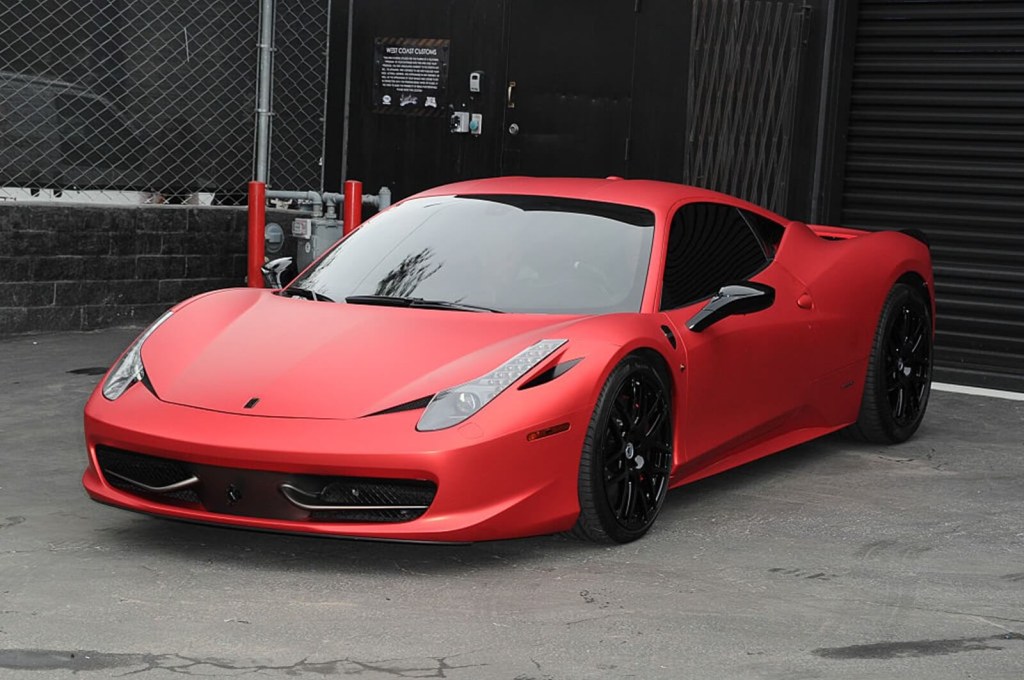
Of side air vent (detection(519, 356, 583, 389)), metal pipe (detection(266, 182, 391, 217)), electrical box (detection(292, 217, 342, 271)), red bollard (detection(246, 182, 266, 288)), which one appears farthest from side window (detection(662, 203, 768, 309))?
metal pipe (detection(266, 182, 391, 217))

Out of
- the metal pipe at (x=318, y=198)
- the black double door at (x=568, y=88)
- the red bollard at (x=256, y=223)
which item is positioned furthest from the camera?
the black double door at (x=568, y=88)

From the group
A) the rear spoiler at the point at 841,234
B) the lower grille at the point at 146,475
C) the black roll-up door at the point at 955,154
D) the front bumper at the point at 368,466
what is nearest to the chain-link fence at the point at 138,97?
the black roll-up door at the point at 955,154

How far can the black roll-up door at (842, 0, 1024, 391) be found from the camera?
33.1 ft

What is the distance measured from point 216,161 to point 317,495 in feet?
22.5

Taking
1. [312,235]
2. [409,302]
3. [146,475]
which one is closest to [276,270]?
[409,302]

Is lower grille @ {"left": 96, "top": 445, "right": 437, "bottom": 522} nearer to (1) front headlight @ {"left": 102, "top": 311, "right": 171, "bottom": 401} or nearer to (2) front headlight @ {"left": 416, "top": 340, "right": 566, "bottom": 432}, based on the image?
(2) front headlight @ {"left": 416, "top": 340, "right": 566, "bottom": 432}

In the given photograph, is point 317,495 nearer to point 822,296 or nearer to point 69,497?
point 69,497

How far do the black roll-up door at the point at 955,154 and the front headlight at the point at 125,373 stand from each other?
232 inches

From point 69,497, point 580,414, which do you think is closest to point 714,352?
point 580,414

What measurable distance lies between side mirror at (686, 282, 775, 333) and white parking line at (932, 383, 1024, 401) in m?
3.93

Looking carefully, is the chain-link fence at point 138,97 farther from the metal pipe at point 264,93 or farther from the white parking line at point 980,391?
the white parking line at point 980,391

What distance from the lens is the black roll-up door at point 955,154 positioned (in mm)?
10078

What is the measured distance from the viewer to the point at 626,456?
209 inches

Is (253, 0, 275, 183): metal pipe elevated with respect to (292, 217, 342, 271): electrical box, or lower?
elevated
